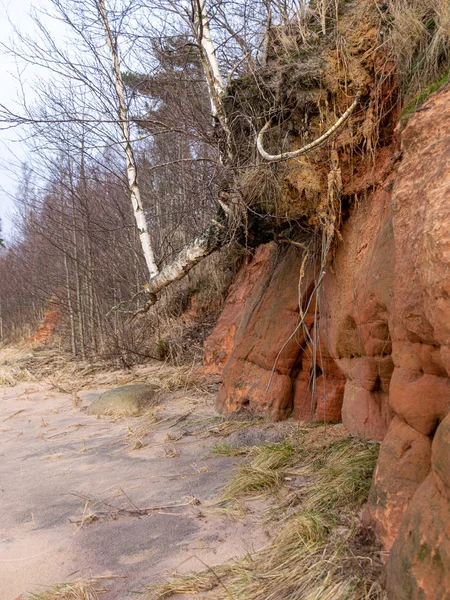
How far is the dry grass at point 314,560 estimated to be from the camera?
2127mm

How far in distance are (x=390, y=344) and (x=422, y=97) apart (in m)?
1.55

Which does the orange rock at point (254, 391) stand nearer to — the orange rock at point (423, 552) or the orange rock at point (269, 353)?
the orange rock at point (269, 353)

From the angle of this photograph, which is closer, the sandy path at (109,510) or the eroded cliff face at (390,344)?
the eroded cliff face at (390,344)

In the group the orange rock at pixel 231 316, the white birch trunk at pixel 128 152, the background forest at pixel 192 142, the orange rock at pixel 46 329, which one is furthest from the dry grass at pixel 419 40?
the orange rock at pixel 46 329

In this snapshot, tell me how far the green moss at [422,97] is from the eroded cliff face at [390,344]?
6.3 inches

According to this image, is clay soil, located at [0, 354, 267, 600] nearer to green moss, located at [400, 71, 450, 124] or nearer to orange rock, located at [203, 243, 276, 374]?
orange rock, located at [203, 243, 276, 374]

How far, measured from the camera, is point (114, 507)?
3465 millimetres

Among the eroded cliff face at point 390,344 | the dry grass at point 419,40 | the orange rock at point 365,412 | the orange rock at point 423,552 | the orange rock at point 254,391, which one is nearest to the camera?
the orange rock at point 423,552

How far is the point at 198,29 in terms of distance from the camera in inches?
234

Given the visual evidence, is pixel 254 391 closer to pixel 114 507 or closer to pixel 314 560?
pixel 114 507

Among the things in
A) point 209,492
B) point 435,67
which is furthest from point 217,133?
point 209,492

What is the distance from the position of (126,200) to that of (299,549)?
10.8 metres

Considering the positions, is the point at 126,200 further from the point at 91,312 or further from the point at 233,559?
the point at 233,559

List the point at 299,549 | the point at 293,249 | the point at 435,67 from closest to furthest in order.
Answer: the point at 299,549 < the point at 435,67 < the point at 293,249
